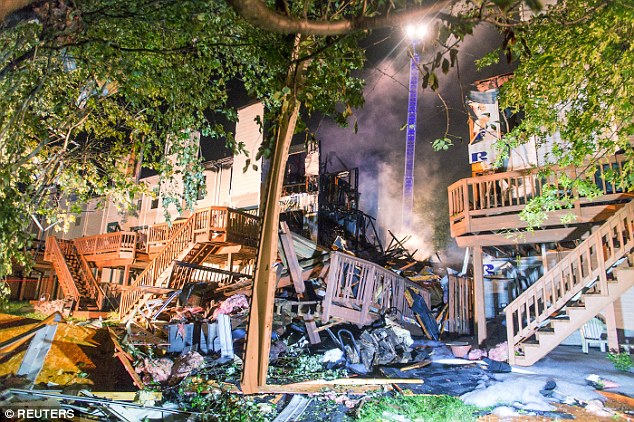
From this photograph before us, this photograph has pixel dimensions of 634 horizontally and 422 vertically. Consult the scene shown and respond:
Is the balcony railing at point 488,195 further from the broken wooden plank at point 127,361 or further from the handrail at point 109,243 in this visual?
the handrail at point 109,243

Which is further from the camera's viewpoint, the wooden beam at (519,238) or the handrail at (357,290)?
the wooden beam at (519,238)

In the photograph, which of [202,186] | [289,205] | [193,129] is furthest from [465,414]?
[289,205]

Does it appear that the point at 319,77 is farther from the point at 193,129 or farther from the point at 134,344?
the point at 134,344

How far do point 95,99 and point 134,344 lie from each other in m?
6.25

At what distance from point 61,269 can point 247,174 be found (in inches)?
499

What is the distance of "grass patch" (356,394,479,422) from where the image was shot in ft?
20.9

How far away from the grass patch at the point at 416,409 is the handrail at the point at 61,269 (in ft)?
66.6

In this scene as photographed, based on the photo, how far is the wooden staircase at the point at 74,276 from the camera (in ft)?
70.2

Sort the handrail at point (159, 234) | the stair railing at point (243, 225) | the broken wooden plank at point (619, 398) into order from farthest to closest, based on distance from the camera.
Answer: the handrail at point (159, 234) → the stair railing at point (243, 225) → the broken wooden plank at point (619, 398)

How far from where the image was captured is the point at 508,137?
8164 mm

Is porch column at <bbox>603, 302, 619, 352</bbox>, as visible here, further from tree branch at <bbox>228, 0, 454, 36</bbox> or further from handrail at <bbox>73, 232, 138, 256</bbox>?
handrail at <bbox>73, 232, 138, 256</bbox>

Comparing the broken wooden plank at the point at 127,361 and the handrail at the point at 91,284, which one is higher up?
the handrail at the point at 91,284

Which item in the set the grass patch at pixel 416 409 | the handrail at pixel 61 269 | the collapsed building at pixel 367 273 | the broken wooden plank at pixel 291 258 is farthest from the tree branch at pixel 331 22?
the handrail at pixel 61 269

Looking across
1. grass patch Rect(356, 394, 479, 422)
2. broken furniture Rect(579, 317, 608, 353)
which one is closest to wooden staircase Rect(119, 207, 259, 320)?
grass patch Rect(356, 394, 479, 422)
